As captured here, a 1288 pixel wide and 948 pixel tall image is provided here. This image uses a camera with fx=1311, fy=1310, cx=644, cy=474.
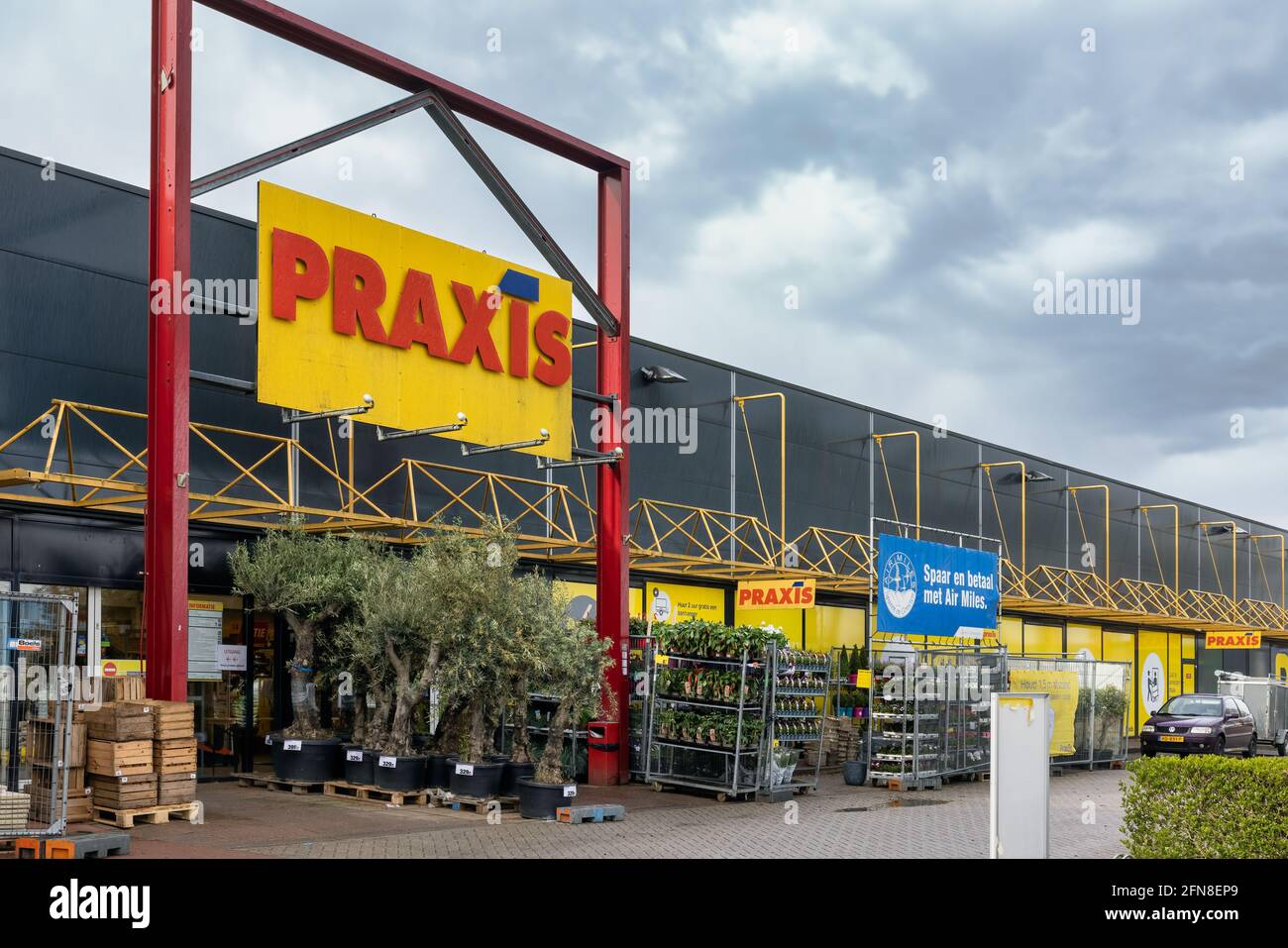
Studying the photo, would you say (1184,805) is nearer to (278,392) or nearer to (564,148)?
(278,392)

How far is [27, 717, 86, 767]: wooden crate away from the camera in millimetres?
12742

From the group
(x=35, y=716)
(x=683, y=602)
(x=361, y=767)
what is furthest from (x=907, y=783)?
(x=35, y=716)

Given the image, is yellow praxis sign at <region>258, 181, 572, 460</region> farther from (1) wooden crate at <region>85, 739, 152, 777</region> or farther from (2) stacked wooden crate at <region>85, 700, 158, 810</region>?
(1) wooden crate at <region>85, 739, 152, 777</region>

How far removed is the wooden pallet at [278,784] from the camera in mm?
17250

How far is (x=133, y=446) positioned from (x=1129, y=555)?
3357cm

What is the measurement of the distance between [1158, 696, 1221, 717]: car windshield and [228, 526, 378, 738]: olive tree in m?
18.4

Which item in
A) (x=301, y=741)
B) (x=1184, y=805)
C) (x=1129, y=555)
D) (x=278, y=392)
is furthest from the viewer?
(x=1129, y=555)

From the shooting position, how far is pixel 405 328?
17.8m

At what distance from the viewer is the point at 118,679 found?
48.2ft

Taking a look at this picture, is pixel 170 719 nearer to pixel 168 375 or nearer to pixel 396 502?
pixel 168 375

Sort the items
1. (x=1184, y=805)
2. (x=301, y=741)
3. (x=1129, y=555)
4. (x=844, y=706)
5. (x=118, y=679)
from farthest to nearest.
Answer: (x=1129, y=555) → (x=844, y=706) → (x=301, y=741) → (x=118, y=679) → (x=1184, y=805)

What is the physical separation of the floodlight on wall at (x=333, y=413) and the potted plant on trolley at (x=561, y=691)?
3.69 meters
